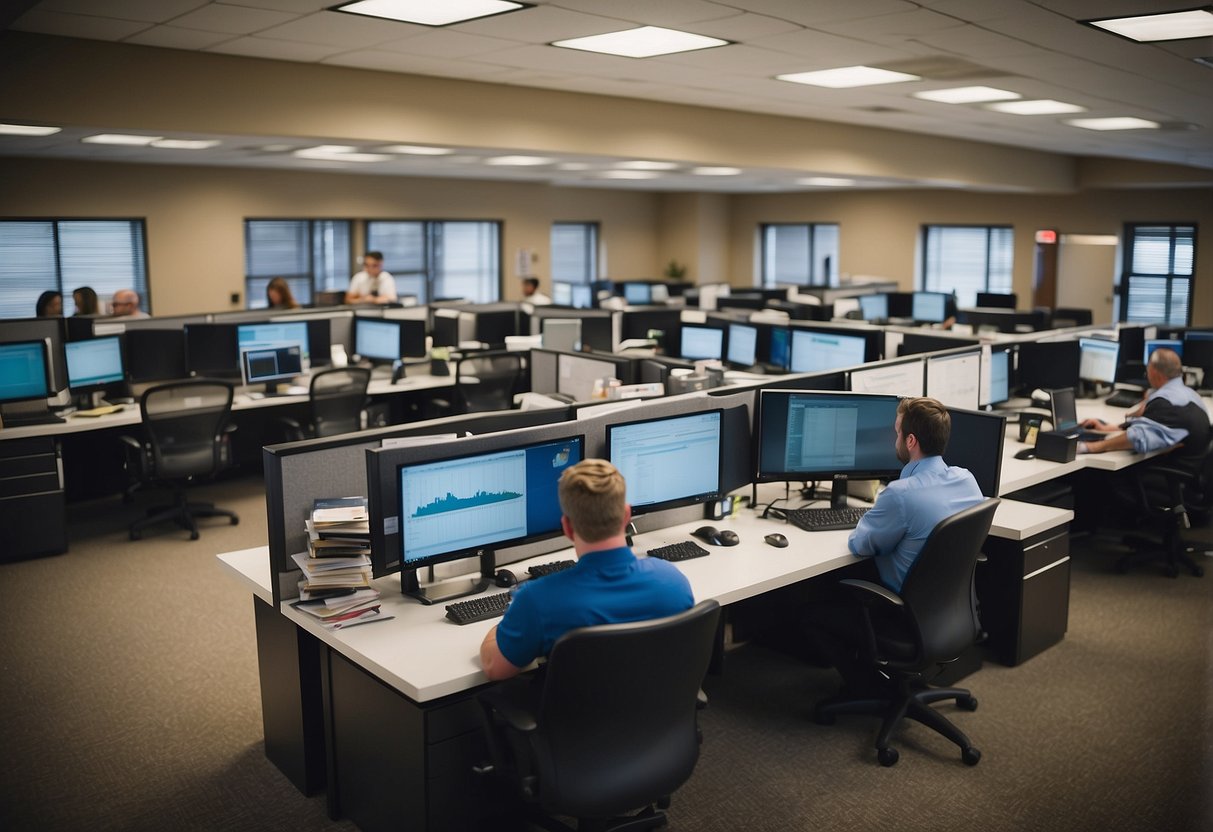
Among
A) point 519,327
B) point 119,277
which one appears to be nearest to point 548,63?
point 519,327

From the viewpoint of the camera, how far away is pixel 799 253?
14469 millimetres

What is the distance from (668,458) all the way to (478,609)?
924mm

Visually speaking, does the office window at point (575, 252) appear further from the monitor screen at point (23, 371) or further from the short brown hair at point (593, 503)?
the short brown hair at point (593, 503)

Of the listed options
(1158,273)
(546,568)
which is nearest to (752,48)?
(546,568)

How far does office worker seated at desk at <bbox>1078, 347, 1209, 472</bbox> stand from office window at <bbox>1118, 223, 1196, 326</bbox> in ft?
23.1

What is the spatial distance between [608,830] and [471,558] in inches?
35.3

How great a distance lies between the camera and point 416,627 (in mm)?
2604

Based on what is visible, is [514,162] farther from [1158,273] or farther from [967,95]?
[1158,273]

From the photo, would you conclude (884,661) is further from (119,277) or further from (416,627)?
(119,277)

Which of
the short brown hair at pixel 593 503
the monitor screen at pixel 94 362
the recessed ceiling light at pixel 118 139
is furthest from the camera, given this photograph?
the recessed ceiling light at pixel 118 139

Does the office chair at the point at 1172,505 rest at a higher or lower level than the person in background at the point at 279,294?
lower

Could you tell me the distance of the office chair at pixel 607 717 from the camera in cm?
203

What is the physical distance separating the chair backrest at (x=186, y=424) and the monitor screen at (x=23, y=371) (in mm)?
664

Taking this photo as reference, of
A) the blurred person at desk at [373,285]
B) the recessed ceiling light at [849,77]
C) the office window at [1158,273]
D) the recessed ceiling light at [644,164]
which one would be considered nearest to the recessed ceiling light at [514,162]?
the recessed ceiling light at [644,164]
